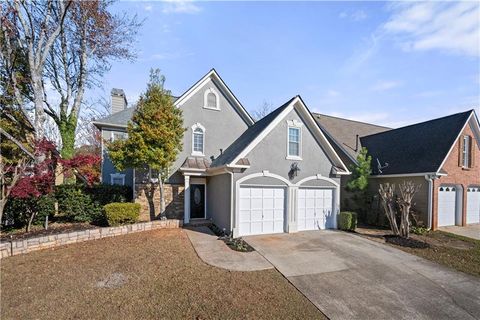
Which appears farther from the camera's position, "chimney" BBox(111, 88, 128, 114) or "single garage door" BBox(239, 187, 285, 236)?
"chimney" BBox(111, 88, 128, 114)

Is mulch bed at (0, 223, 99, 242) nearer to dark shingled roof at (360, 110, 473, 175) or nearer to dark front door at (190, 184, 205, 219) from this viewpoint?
dark front door at (190, 184, 205, 219)

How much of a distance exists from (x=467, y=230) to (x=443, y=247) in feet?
18.6

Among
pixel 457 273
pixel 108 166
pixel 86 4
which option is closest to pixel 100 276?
pixel 457 273

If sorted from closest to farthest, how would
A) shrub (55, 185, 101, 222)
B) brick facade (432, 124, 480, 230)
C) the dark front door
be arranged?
shrub (55, 185, 101, 222)
brick facade (432, 124, 480, 230)
the dark front door

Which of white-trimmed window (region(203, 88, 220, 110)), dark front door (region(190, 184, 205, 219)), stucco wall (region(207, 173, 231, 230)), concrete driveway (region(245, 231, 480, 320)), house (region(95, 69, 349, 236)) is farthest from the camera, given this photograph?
white-trimmed window (region(203, 88, 220, 110))

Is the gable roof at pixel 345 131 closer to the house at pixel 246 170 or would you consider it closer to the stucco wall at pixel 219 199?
the house at pixel 246 170

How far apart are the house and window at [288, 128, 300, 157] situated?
2.0 inches

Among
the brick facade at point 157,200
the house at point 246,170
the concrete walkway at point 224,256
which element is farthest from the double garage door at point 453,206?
the brick facade at point 157,200

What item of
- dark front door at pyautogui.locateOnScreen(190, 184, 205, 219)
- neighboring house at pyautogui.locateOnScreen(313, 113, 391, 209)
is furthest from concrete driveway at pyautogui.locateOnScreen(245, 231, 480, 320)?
neighboring house at pyautogui.locateOnScreen(313, 113, 391, 209)

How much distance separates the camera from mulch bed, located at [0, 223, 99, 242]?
378 inches

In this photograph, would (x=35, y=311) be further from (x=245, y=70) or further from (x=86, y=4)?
(x=86, y=4)

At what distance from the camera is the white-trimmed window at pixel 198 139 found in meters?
15.2

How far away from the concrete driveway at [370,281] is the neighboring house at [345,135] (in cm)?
717

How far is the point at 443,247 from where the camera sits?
34.5 ft
